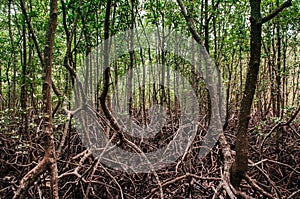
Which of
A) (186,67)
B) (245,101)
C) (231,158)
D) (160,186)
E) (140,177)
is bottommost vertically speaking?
(140,177)

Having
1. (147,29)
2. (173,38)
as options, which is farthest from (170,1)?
(147,29)

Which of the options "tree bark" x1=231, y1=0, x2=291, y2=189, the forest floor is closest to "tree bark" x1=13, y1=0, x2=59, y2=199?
the forest floor

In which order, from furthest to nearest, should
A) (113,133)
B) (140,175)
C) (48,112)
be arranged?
(113,133) → (140,175) → (48,112)

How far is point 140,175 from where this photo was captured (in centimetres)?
349

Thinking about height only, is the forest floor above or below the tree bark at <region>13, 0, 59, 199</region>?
below

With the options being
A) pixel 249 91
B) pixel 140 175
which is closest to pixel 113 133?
pixel 140 175

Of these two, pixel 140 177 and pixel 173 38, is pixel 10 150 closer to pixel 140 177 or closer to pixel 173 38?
pixel 140 177

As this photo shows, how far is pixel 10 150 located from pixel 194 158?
2608 mm

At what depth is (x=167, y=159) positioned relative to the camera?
4.34 metres

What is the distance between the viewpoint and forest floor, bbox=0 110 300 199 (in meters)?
2.60

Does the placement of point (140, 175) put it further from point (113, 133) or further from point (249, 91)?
point (249, 91)

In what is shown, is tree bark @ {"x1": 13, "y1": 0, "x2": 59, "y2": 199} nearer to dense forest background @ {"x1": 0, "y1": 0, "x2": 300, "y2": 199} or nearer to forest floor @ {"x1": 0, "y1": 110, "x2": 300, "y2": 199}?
dense forest background @ {"x1": 0, "y1": 0, "x2": 300, "y2": 199}

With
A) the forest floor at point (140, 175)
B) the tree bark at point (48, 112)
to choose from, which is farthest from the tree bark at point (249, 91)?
the tree bark at point (48, 112)

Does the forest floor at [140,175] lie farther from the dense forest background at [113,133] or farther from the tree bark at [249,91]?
the tree bark at [249,91]
